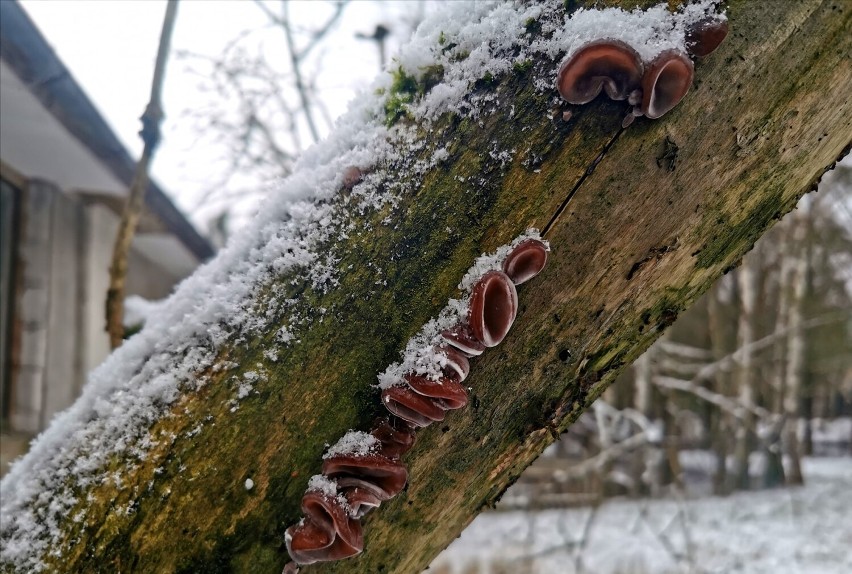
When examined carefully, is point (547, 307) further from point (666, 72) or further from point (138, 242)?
point (138, 242)

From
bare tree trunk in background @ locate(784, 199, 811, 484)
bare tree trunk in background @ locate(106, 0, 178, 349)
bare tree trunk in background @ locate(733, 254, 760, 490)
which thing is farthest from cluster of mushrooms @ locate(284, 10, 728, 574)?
bare tree trunk in background @ locate(784, 199, 811, 484)

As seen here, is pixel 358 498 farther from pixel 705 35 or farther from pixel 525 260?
pixel 705 35

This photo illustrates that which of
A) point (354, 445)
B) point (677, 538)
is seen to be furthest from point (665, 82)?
point (677, 538)

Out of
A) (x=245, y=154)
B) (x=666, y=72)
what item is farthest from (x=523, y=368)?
(x=245, y=154)

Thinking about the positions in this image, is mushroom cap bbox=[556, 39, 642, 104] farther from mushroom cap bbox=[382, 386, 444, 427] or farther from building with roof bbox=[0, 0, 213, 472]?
building with roof bbox=[0, 0, 213, 472]

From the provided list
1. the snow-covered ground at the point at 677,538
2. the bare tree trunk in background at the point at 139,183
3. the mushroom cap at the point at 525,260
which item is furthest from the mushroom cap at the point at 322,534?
the snow-covered ground at the point at 677,538

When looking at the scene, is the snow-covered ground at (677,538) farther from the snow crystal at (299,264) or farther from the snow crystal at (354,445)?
the snow crystal at (299,264)
